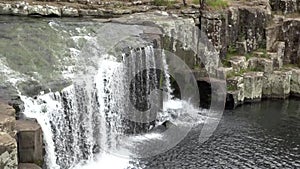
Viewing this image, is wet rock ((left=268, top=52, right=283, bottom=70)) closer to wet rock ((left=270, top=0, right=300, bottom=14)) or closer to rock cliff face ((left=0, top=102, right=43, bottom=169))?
wet rock ((left=270, top=0, right=300, bottom=14))

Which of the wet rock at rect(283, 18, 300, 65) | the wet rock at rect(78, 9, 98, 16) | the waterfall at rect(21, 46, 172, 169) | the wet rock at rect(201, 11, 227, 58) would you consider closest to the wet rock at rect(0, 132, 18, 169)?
the waterfall at rect(21, 46, 172, 169)

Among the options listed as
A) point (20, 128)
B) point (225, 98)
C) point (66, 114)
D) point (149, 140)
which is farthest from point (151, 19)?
point (20, 128)

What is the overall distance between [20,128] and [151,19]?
1235 centimetres

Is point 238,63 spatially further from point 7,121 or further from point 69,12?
point 7,121

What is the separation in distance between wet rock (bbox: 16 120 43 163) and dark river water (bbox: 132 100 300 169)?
14.5 ft

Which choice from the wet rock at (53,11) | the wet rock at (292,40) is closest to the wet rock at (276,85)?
the wet rock at (292,40)

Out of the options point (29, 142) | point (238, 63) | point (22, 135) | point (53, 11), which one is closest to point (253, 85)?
point (238, 63)

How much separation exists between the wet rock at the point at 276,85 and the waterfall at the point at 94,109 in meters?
7.23

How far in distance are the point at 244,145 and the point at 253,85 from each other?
7.03 m

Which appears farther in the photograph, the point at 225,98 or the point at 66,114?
the point at 225,98

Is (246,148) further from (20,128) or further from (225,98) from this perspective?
(20,128)

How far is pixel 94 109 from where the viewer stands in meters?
20.3

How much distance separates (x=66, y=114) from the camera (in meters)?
18.7

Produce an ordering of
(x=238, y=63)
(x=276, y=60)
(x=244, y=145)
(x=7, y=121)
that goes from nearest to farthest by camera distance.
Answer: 1. (x=7, y=121)
2. (x=244, y=145)
3. (x=238, y=63)
4. (x=276, y=60)
